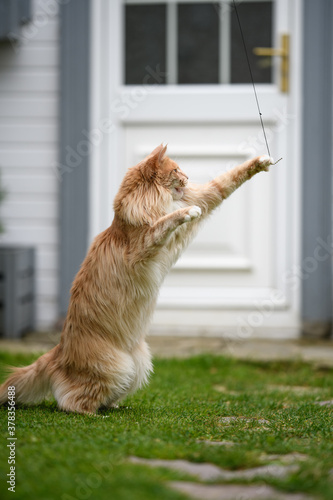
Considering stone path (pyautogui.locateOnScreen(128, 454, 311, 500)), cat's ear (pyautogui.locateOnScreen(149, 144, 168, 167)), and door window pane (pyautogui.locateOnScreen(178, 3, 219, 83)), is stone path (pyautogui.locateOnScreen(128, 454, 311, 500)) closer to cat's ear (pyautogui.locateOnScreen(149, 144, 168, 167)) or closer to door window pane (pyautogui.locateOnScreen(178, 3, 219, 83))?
cat's ear (pyautogui.locateOnScreen(149, 144, 168, 167))

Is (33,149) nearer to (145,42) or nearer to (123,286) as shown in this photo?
(145,42)

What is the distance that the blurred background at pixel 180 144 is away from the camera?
576cm

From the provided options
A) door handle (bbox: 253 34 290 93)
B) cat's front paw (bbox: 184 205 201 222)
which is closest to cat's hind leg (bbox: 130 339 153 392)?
cat's front paw (bbox: 184 205 201 222)

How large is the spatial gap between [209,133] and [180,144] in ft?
0.89

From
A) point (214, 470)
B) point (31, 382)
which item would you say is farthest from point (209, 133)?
point (214, 470)

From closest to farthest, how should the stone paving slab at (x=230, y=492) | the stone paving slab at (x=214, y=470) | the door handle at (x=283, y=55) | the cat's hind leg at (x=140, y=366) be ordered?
the stone paving slab at (x=230, y=492)
the stone paving slab at (x=214, y=470)
the cat's hind leg at (x=140, y=366)
the door handle at (x=283, y=55)

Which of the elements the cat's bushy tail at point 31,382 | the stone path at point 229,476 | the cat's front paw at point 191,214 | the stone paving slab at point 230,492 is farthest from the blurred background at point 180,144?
the stone paving slab at point 230,492

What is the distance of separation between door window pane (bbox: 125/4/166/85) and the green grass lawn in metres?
2.95

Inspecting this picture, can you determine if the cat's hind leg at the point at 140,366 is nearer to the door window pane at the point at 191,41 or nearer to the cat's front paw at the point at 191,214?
the cat's front paw at the point at 191,214

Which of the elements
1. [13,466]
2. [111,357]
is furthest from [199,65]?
[13,466]

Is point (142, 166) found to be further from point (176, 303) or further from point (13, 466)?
point (176, 303)

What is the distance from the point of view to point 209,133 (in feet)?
19.4

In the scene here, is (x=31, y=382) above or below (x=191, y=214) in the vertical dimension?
below

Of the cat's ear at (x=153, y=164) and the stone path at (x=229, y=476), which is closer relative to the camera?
the stone path at (x=229, y=476)
